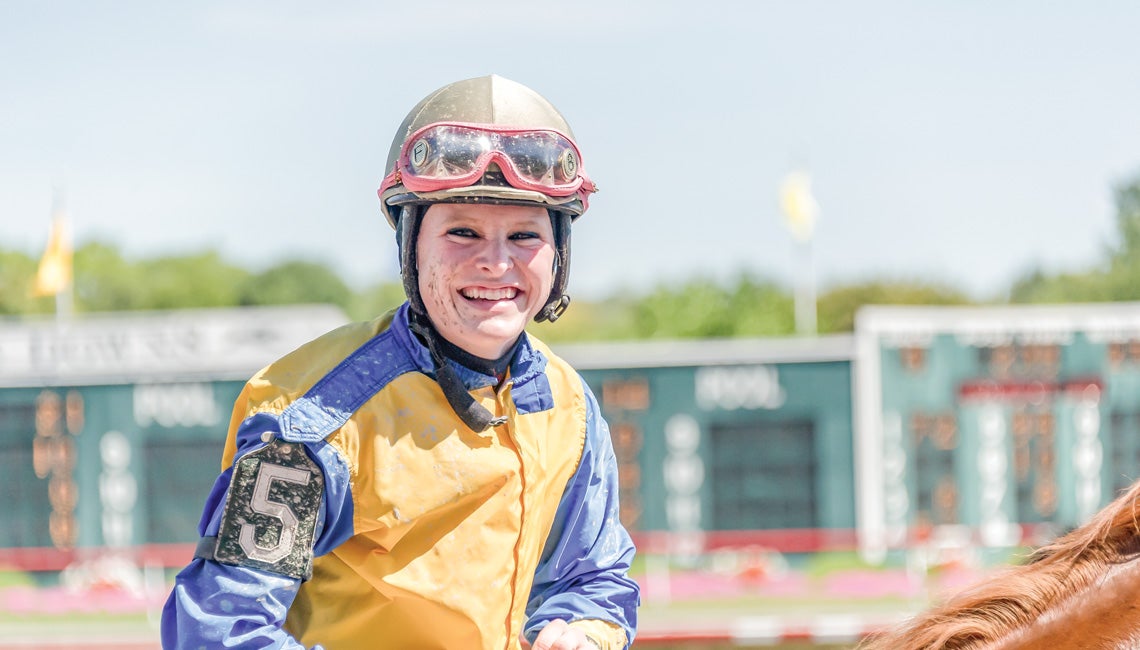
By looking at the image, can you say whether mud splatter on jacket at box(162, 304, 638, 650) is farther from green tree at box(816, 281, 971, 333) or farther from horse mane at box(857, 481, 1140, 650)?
green tree at box(816, 281, 971, 333)

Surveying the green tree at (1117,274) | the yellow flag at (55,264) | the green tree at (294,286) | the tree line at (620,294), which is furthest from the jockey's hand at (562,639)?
the green tree at (294,286)

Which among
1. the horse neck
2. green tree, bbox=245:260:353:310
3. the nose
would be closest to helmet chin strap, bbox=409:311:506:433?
the nose

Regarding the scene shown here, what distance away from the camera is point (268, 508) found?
156cm

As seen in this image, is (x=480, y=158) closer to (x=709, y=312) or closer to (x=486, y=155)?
(x=486, y=155)

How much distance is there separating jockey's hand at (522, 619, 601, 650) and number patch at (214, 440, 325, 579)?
0.35 metres

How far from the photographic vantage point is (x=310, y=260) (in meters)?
47.2

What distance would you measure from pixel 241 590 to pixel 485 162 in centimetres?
58

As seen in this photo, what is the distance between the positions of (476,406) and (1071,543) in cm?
71

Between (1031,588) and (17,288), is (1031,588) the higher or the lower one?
the higher one

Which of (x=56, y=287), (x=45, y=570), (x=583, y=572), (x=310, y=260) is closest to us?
(x=583, y=572)

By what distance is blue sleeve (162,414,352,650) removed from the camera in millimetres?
1538

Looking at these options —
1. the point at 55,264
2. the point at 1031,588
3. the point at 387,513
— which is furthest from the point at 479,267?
the point at 55,264

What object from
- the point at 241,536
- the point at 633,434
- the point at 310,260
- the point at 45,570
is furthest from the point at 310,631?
the point at 310,260

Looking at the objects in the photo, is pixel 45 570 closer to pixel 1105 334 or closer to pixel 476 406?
pixel 1105 334
